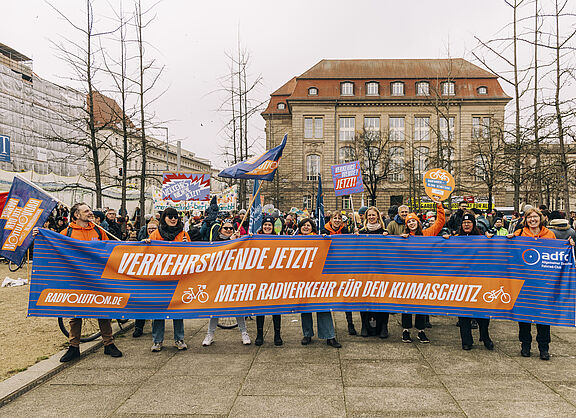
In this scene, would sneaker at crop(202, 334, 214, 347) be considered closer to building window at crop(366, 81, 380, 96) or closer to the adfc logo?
the adfc logo

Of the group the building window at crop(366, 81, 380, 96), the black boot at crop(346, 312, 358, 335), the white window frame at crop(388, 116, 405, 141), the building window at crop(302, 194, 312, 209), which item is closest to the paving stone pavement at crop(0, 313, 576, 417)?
the black boot at crop(346, 312, 358, 335)

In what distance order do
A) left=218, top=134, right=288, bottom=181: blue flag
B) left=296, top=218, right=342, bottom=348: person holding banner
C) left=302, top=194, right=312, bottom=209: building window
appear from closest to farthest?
left=296, top=218, right=342, bottom=348: person holding banner
left=218, top=134, right=288, bottom=181: blue flag
left=302, top=194, right=312, bottom=209: building window

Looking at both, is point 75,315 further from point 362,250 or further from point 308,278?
point 362,250

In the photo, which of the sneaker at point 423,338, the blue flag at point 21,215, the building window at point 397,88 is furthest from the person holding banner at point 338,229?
the building window at point 397,88

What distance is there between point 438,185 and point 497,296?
247cm

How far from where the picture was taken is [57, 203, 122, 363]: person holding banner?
240 inches

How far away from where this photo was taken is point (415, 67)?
2489 inches

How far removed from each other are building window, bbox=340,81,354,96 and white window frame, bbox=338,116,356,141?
3.16 m

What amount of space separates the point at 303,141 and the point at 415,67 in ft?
62.4

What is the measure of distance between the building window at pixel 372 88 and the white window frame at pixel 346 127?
411 cm

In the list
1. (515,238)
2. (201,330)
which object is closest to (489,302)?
(515,238)

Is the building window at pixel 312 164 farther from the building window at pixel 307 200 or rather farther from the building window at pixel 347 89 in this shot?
the building window at pixel 347 89

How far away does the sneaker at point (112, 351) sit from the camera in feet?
20.4

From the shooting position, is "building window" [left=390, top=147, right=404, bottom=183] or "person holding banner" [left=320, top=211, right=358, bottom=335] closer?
"person holding banner" [left=320, top=211, right=358, bottom=335]
